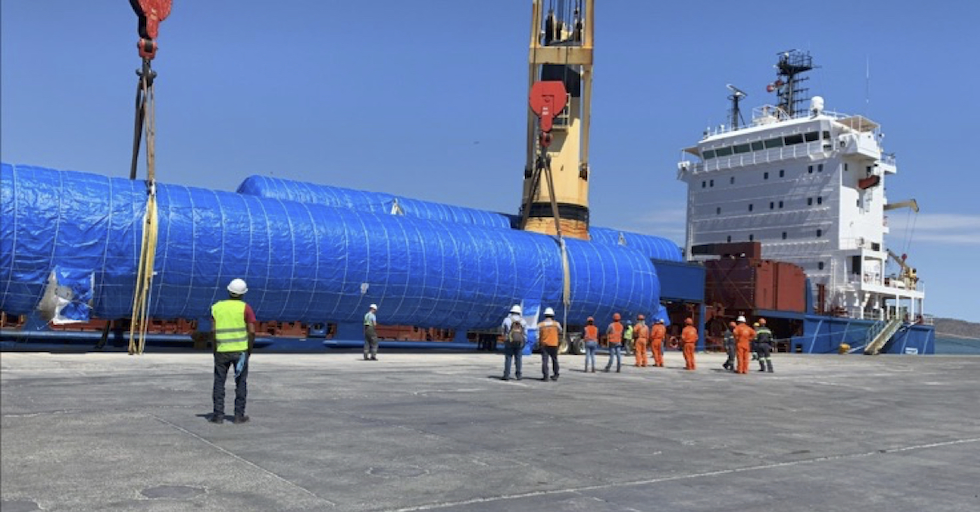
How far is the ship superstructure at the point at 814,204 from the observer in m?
55.5

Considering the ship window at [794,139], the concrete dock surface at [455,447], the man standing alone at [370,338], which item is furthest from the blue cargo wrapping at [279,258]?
the ship window at [794,139]

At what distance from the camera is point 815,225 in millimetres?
56281

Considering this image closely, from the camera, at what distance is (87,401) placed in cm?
1179

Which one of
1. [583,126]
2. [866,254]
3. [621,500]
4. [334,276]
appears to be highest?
[583,126]

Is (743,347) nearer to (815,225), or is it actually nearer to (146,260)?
(146,260)

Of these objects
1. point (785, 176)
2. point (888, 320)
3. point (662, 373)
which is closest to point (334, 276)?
point (662, 373)

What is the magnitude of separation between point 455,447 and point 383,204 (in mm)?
27579

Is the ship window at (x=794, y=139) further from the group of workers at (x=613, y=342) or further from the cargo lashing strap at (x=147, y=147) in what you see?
the cargo lashing strap at (x=147, y=147)

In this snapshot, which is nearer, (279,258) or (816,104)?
(279,258)

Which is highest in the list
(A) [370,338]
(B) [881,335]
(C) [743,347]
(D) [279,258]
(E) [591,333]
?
(D) [279,258]

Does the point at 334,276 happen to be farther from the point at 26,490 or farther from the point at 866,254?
the point at 866,254

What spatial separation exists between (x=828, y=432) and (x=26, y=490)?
10325mm

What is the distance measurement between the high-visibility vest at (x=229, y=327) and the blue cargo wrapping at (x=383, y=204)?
22.5 m

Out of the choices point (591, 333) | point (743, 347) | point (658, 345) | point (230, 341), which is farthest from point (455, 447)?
point (658, 345)
